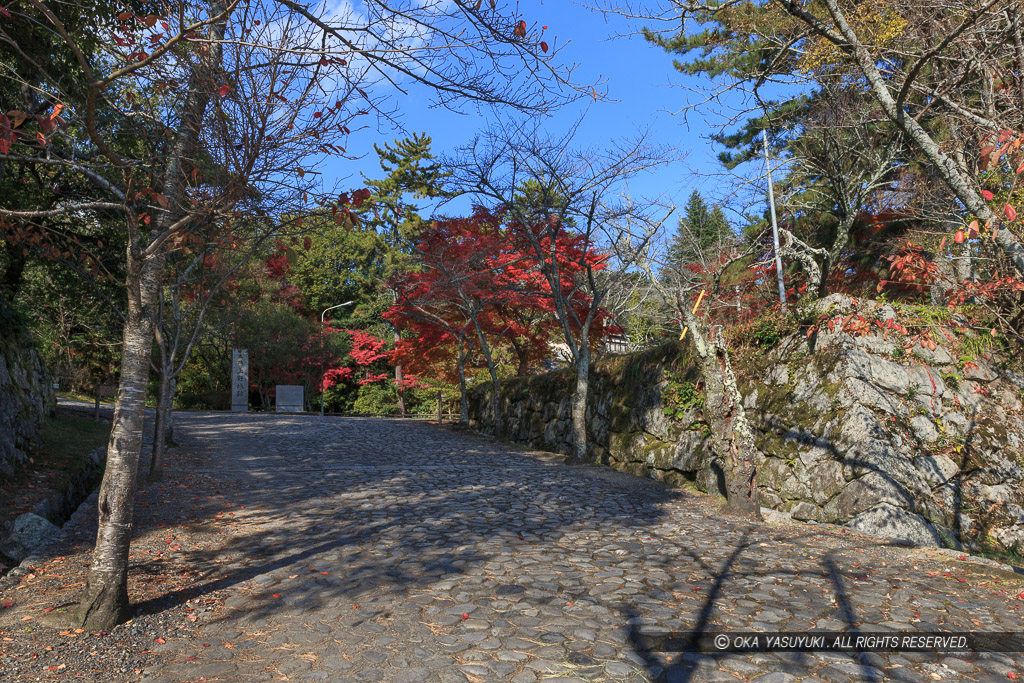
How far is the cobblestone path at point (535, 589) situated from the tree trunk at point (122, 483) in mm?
581

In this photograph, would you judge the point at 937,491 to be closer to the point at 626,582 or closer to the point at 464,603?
the point at 626,582

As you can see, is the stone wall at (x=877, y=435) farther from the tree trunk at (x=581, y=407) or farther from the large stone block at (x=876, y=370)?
the tree trunk at (x=581, y=407)

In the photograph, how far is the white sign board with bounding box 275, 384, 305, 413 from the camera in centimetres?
2886

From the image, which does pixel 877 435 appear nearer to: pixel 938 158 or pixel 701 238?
pixel 938 158

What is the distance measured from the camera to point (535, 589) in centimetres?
522

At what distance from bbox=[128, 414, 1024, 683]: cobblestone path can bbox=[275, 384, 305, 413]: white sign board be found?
20238mm

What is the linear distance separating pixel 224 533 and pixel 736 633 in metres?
5.29

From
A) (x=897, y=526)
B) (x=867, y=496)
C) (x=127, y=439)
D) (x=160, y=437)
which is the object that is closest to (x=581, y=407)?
(x=867, y=496)

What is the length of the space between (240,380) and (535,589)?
26403 mm

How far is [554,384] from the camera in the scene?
16.4 meters

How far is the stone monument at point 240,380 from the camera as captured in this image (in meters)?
28.2

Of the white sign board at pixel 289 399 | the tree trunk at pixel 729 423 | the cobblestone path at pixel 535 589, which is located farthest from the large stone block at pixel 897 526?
the white sign board at pixel 289 399

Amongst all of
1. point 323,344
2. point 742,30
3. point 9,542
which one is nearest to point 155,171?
point 9,542

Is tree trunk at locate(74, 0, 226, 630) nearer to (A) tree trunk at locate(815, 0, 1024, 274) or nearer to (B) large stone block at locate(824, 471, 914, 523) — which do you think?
(A) tree trunk at locate(815, 0, 1024, 274)
